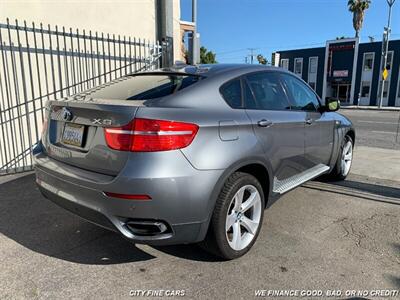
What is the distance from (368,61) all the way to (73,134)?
135 feet

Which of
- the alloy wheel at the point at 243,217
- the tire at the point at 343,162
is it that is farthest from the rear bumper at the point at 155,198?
the tire at the point at 343,162

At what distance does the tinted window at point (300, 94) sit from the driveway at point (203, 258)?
126 cm

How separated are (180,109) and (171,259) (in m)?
1.36

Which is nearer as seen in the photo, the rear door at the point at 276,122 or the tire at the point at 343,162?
A: the rear door at the point at 276,122

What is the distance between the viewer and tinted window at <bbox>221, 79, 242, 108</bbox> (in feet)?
9.85

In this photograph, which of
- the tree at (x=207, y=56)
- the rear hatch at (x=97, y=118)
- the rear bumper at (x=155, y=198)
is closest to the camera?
the rear bumper at (x=155, y=198)

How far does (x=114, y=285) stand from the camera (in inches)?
105

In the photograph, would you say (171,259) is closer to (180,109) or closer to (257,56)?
(180,109)

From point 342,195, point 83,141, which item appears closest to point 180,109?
point 83,141

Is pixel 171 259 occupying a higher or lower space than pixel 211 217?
lower

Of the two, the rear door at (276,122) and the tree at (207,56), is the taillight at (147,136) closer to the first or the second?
the rear door at (276,122)

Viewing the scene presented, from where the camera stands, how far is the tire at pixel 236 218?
9.05 ft

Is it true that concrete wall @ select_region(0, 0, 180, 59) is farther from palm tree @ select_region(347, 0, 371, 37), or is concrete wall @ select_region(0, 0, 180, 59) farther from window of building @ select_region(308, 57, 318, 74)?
palm tree @ select_region(347, 0, 371, 37)

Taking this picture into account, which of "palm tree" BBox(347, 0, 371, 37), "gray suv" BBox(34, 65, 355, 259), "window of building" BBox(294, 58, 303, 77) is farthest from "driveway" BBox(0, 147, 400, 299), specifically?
"palm tree" BBox(347, 0, 371, 37)
